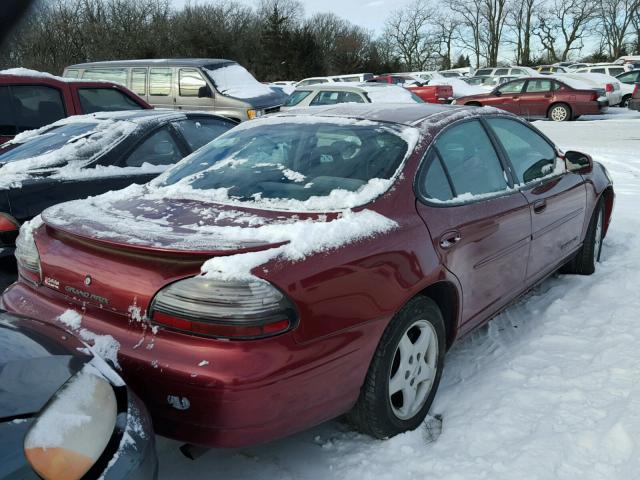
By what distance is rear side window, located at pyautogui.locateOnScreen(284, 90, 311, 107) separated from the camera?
13062mm

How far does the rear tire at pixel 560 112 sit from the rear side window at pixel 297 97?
28.9 ft

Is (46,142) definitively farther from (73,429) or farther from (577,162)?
(577,162)

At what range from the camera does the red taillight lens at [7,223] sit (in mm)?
3756

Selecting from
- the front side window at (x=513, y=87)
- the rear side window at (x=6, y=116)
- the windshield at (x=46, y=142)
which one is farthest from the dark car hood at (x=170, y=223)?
the front side window at (x=513, y=87)

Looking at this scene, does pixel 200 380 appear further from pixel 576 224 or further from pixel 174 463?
pixel 576 224

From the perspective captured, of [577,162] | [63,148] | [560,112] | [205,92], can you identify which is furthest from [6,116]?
[560,112]

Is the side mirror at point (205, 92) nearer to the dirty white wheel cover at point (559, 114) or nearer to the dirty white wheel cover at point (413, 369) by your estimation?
the dirty white wheel cover at point (413, 369)

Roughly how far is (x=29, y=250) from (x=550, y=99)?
1810 cm

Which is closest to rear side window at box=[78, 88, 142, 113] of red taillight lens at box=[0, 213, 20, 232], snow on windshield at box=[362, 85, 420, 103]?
red taillight lens at box=[0, 213, 20, 232]

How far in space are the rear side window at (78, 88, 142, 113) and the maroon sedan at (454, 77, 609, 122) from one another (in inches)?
524

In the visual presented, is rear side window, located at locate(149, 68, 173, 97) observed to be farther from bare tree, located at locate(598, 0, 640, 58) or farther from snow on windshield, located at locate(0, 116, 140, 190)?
bare tree, located at locate(598, 0, 640, 58)

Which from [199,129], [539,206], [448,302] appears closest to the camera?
[448,302]

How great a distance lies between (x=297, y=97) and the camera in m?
13.4

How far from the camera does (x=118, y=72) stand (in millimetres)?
12672
